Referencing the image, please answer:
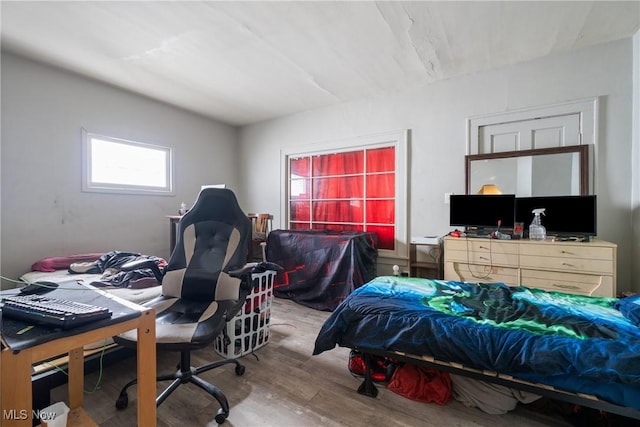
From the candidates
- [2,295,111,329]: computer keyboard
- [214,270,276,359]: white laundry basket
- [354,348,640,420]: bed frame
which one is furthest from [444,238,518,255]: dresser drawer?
[2,295,111,329]: computer keyboard

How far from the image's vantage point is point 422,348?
4.79 feet

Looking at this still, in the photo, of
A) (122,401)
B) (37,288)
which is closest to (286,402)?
(122,401)

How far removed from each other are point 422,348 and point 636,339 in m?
0.93

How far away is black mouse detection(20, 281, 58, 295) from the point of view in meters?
1.19

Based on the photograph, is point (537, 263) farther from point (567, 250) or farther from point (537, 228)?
point (537, 228)

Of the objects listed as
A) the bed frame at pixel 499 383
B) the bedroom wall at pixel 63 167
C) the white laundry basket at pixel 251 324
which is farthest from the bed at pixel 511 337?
the bedroom wall at pixel 63 167

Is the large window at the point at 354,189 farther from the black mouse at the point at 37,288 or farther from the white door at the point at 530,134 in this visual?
the black mouse at the point at 37,288

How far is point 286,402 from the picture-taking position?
1567 millimetres

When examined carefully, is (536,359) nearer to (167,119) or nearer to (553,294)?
(553,294)

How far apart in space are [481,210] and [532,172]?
610 millimetres

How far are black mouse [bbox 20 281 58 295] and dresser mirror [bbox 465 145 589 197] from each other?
11.4 feet

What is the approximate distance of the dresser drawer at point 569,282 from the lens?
83.0 inches

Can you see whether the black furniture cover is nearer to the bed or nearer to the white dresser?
the white dresser

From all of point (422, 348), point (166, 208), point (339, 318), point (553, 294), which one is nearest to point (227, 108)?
point (166, 208)
